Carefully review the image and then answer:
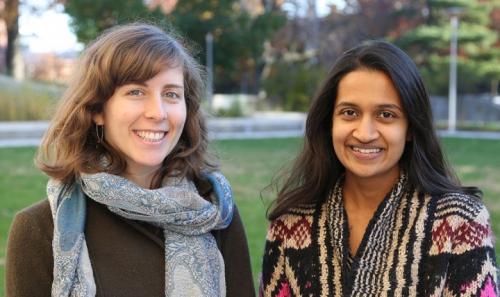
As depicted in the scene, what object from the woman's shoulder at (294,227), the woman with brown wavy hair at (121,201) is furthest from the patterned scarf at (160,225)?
the woman's shoulder at (294,227)

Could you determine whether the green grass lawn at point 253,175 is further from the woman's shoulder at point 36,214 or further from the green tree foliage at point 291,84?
the green tree foliage at point 291,84

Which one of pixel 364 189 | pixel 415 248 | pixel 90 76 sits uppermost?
pixel 90 76

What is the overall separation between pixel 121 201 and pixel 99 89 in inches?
13.6

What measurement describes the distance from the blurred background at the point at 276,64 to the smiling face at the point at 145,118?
7.11 metres

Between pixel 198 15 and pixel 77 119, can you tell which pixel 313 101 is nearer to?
pixel 77 119

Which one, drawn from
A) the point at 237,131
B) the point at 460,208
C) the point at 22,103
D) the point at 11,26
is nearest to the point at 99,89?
the point at 460,208

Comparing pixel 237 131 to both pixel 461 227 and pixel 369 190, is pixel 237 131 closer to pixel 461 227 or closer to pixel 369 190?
pixel 369 190

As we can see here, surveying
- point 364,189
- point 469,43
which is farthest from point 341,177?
point 469,43

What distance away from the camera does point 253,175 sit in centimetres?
999

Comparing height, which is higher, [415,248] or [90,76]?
[90,76]

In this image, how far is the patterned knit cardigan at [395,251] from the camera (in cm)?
198

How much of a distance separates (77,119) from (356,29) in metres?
31.5

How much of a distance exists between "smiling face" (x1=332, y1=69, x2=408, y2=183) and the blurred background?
7.03 metres

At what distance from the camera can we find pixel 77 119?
2.00 metres
